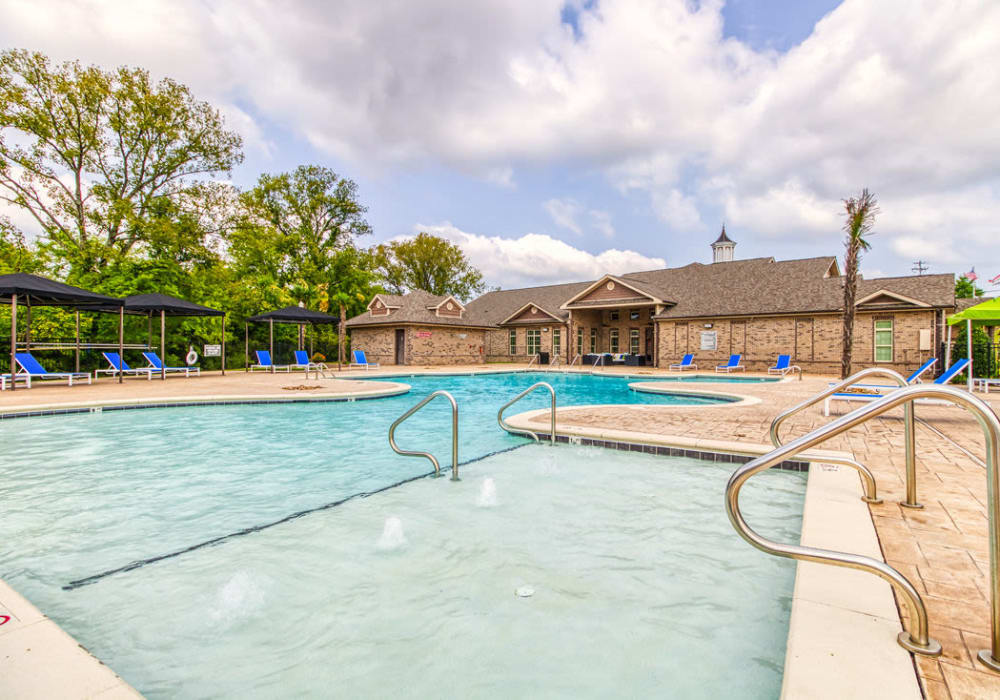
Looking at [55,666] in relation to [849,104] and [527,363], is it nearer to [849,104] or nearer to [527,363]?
[849,104]

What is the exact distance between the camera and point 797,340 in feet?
75.5

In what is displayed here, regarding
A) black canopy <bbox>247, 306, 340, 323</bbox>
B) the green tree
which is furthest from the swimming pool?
the green tree

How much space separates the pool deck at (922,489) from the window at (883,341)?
11374 millimetres

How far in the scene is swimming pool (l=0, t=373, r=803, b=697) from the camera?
2.60 meters

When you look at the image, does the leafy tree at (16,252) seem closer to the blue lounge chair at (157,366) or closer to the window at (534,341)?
the blue lounge chair at (157,366)

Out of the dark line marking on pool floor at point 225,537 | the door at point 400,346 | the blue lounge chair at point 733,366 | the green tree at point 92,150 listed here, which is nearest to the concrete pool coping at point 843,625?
the dark line marking on pool floor at point 225,537

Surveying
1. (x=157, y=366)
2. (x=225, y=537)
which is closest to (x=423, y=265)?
(x=157, y=366)

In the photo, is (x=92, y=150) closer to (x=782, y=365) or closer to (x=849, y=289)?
(x=849, y=289)

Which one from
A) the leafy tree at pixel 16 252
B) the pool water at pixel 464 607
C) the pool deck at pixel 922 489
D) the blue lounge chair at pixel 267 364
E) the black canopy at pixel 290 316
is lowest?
the pool water at pixel 464 607

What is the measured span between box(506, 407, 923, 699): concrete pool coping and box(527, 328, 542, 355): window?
93.0 ft

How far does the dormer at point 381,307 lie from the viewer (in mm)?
31219

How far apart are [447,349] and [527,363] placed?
17.4 feet

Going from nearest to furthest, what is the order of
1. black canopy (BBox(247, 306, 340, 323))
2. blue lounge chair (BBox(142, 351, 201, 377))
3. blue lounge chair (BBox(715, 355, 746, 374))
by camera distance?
blue lounge chair (BBox(142, 351, 201, 377)) < black canopy (BBox(247, 306, 340, 323)) < blue lounge chair (BBox(715, 355, 746, 374))

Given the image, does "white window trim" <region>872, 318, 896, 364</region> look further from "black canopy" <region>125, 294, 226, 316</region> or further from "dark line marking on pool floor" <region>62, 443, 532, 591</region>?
"black canopy" <region>125, 294, 226, 316</region>
